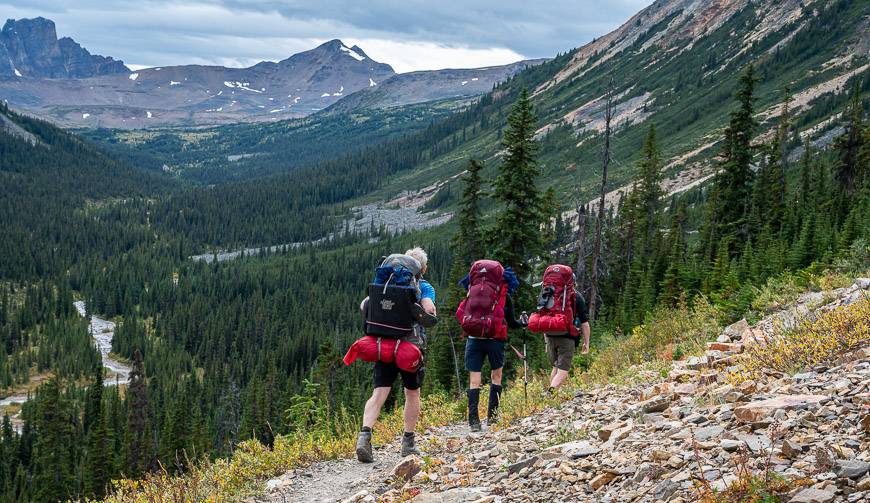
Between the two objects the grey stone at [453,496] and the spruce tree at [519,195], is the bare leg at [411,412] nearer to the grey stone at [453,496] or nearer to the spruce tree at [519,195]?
the grey stone at [453,496]

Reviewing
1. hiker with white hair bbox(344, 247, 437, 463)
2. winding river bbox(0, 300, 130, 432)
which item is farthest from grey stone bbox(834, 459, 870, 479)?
winding river bbox(0, 300, 130, 432)

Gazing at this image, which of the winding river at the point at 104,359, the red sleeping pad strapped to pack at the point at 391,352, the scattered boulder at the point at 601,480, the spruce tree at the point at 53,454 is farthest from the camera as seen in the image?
the winding river at the point at 104,359

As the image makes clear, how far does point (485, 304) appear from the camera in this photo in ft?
32.1

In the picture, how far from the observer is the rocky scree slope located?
16.3ft

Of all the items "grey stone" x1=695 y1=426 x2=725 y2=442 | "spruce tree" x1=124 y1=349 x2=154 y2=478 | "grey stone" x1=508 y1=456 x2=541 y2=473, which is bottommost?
"spruce tree" x1=124 y1=349 x2=154 y2=478

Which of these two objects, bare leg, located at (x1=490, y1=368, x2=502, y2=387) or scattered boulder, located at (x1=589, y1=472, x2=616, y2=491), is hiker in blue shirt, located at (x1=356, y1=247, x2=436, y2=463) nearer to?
bare leg, located at (x1=490, y1=368, x2=502, y2=387)

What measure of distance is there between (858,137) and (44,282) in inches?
6888

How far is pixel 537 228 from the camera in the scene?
2598cm

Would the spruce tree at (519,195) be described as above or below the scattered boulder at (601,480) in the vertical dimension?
above

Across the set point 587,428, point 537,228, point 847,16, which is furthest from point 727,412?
point 847,16

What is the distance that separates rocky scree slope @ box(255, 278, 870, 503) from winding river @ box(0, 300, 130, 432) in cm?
10172

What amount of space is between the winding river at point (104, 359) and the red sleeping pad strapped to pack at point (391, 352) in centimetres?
10162

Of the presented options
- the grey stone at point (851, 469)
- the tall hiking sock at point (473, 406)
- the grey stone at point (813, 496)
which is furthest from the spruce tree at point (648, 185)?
the grey stone at point (813, 496)

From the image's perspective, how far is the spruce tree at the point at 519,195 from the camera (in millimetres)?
25438
